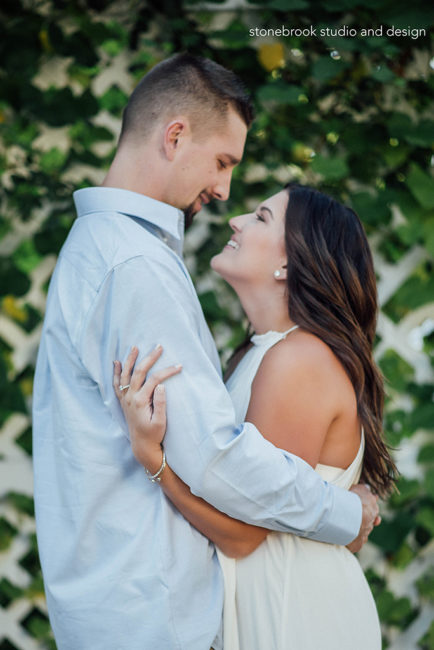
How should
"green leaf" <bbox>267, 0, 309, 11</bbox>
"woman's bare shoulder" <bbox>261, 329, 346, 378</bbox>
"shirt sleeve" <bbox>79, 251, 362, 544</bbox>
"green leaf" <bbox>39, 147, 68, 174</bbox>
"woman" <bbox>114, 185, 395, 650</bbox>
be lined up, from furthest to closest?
"green leaf" <bbox>39, 147, 68, 174</bbox>, "green leaf" <bbox>267, 0, 309, 11</bbox>, "woman's bare shoulder" <bbox>261, 329, 346, 378</bbox>, "woman" <bbox>114, 185, 395, 650</bbox>, "shirt sleeve" <bbox>79, 251, 362, 544</bbox>

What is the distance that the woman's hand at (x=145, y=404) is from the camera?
113 cm

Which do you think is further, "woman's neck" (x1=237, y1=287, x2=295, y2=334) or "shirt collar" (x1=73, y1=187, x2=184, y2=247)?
"woman's neck" (x1=237, y1=287, x2=295, y2=334)

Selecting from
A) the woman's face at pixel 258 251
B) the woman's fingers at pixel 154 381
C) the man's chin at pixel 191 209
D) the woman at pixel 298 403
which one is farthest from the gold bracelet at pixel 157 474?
the man's chin at pixel 191 209

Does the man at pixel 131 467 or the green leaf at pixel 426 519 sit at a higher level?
the man at pixel 131 467

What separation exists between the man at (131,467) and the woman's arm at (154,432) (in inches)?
0.8

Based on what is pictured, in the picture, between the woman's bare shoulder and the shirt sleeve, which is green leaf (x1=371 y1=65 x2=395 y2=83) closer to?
the woman's bare shoulder

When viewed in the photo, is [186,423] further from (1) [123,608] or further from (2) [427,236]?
(2) [427,236]

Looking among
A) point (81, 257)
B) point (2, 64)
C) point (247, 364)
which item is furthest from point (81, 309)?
point (2, 64)

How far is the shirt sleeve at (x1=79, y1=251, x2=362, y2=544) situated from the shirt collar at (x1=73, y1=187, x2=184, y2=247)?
18 cm

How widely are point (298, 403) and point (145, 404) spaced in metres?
0.34

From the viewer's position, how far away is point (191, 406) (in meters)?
1.13

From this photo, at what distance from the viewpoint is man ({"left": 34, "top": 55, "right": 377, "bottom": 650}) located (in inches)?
44.9

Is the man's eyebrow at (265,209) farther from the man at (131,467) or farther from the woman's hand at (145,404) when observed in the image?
the woman's hand at (145,404)

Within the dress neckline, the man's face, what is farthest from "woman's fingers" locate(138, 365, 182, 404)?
the man's face
